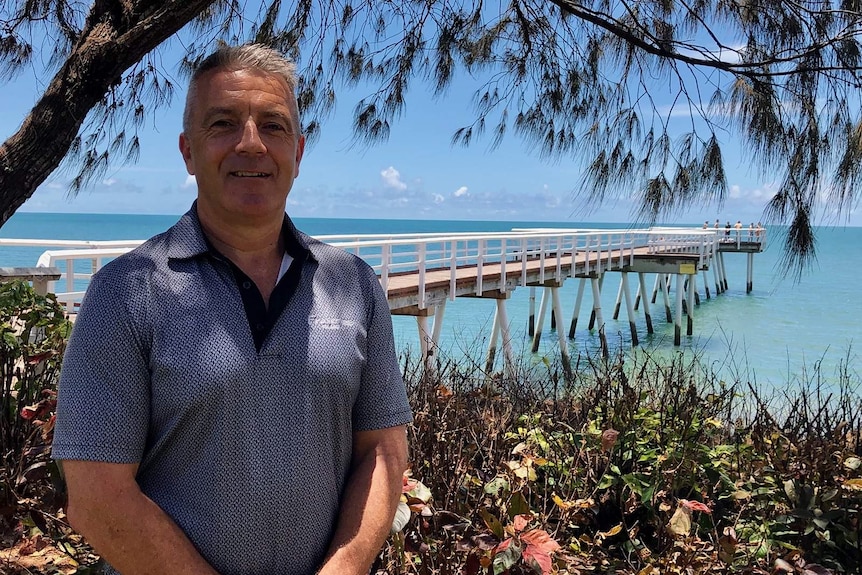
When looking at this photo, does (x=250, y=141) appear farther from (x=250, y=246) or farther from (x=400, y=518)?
(x=400, y=518)

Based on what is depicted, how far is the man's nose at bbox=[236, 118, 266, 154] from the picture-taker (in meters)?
1.46

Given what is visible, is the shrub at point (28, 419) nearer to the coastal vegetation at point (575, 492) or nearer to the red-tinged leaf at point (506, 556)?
the coastal vegetation at point (575, 492)

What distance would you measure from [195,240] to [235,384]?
0.31 m

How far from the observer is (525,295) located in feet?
148

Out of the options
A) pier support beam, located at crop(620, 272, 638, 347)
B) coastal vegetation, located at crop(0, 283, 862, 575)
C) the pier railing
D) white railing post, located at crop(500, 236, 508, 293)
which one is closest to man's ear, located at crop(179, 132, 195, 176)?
coastal vegetation, located at crop(0, 283, 862, 575)

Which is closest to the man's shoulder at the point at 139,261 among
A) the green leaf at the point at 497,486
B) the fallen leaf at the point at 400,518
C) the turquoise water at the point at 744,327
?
the fallen leaf at the point at 400,518

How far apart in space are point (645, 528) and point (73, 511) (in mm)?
2573

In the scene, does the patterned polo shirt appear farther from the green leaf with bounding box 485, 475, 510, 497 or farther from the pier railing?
the pier railing

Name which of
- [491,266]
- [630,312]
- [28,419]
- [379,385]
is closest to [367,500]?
[379,385]

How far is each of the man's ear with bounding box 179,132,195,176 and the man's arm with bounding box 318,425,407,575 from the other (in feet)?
2.22

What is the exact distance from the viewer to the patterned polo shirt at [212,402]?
1256 millimetres

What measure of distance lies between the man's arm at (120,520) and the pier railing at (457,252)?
8.51 feet

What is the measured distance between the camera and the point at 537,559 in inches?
75.2

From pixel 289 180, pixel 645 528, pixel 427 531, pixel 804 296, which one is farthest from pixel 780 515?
pixel 804 296
